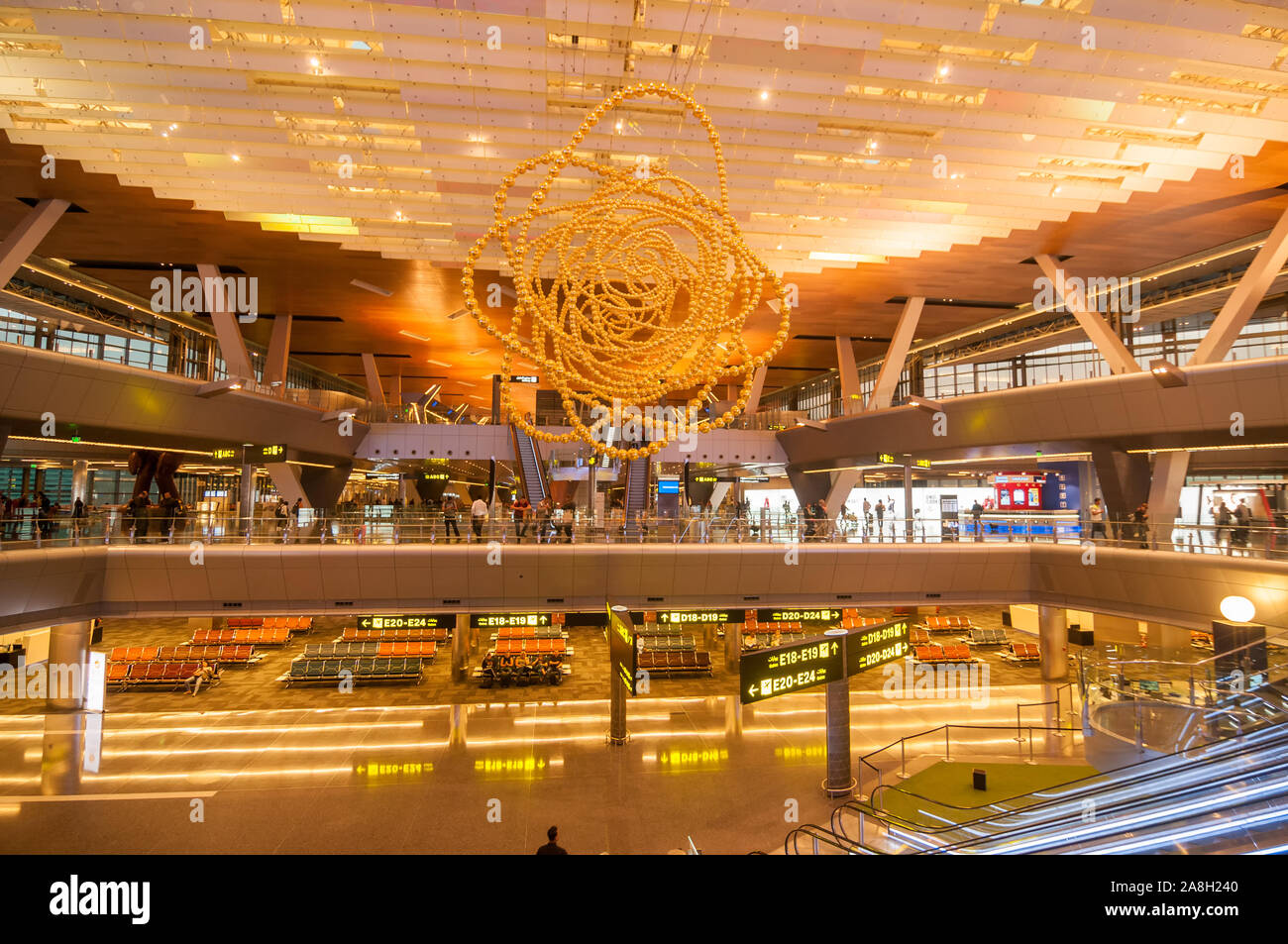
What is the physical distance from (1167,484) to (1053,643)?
19.1 ft

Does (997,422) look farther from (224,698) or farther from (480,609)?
(224,698)

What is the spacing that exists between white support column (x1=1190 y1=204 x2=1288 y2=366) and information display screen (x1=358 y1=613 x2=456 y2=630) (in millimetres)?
20655

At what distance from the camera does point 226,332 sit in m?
24.6

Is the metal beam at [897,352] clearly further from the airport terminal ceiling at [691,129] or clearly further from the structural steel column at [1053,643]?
the structural steel column at [1053,643]

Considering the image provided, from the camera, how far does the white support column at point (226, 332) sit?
79.3ft

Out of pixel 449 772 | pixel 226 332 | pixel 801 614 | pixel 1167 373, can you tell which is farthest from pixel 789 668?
pixel 226 332

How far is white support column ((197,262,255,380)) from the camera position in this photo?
24.2 m

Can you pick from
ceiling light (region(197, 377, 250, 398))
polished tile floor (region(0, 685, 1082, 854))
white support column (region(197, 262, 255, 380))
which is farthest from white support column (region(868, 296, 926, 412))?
white support column (region(197, 262, 255, 380))

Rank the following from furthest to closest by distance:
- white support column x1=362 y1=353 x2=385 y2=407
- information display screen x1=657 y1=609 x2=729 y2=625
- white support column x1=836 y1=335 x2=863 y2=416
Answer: white support column x1=362 y1=353 x2=385 y2=407
white support column x1=836 y1=335 x2=863 y2=416
information display screen x1=657 y1=609 x2=729 y2=625

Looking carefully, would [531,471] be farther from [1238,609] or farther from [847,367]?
[1238,609]

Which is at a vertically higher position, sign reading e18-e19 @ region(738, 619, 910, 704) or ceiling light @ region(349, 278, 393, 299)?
ceiling light @ region(349, 278, 393, 299)

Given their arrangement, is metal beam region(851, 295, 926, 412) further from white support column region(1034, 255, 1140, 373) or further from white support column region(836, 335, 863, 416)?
white support column region(836, 335, 863, 416)
